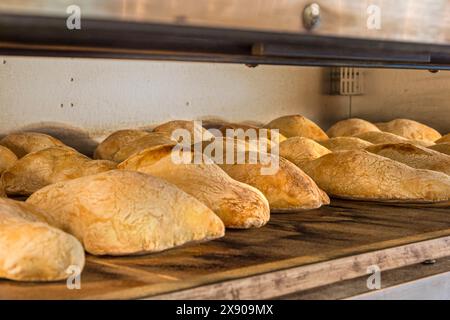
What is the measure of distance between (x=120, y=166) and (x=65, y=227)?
1.59ft

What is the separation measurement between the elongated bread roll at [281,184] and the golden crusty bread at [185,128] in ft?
2.39

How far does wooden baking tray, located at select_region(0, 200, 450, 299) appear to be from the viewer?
1370 mm

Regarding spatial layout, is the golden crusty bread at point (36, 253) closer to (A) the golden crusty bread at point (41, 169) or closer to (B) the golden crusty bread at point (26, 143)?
(A) the golden crusty bread at point (41, 169)

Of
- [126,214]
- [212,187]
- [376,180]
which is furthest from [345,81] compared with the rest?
[126,214]

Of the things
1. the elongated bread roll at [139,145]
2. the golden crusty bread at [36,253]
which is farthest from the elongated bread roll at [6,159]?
the golden crusty bread at [36,253]

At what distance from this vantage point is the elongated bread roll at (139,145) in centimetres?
270

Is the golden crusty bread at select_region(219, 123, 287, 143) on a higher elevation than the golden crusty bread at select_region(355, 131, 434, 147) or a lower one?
higher

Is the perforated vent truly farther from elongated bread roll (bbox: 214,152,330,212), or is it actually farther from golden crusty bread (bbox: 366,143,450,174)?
elongated bread roll (bbox: 214,152,330,212)

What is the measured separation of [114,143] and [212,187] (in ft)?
3.11

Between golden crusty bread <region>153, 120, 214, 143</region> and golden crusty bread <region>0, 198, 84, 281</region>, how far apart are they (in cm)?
159

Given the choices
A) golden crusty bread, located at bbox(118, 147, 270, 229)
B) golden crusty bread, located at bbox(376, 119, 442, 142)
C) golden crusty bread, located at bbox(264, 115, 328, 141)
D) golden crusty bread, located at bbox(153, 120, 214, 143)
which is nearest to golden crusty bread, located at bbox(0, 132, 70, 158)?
golden crusty bread, located at bbox(153, 120, 214, 143)

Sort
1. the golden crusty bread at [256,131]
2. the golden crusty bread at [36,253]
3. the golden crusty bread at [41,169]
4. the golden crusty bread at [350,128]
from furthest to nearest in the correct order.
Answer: the golden crusty bread at [350,128]
the golden crusty bread at [256,131]
the golden crusty bread at [41,169]
the golden crusty bread at [36,253]

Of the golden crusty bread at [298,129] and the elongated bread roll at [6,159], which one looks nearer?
the elongated bread roll at [6,159]
